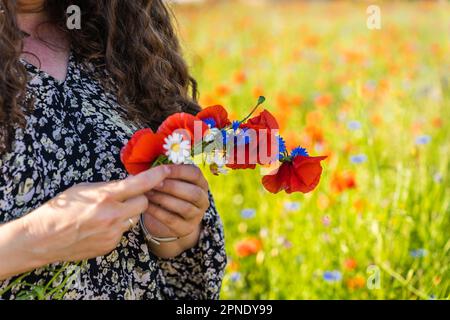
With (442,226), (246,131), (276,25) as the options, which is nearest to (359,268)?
(442,226)

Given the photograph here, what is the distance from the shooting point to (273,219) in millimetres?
2105

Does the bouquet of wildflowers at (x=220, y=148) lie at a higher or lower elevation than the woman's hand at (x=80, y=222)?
higher

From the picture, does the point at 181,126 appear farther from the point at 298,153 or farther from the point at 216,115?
the point at 298,153

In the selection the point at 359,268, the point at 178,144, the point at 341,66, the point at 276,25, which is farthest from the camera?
the point at 276,25

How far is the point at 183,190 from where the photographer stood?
3.22 feet

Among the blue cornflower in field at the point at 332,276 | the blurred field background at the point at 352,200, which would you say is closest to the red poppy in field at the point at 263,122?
the blurred field background at the point at 352,200

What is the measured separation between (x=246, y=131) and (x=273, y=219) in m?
1.22

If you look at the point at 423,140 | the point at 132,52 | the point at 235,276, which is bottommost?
the point at 235,276

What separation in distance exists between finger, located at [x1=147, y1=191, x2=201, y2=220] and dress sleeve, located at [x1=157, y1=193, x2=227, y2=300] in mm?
196

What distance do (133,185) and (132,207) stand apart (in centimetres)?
3

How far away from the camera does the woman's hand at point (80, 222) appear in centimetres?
85

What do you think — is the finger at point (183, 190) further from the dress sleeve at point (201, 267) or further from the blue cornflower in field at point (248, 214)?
the blue cornflower in field at point (248, 214)

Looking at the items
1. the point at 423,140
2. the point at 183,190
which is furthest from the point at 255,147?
the point at 423,140
